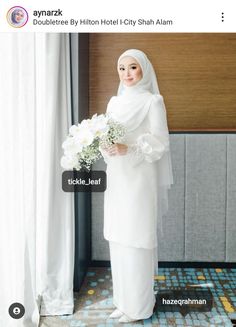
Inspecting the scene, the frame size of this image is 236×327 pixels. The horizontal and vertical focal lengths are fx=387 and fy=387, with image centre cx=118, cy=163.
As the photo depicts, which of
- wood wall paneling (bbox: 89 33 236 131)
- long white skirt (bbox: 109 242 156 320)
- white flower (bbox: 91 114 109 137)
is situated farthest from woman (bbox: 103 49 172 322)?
wood wall paneling (bbox: 89 33 236 131)

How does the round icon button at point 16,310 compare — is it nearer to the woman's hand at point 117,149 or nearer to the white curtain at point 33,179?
the white curtain at point 33,179

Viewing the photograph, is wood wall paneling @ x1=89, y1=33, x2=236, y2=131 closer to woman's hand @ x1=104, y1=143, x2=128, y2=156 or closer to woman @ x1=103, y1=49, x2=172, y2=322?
woman @ x1=103, y1=49, x2=172, y2=322

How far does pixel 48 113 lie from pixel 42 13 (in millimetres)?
296

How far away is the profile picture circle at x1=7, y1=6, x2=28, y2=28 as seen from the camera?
2.29ft

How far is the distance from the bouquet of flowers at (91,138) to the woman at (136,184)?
77 mm

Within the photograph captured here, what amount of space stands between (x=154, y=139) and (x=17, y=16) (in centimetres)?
41

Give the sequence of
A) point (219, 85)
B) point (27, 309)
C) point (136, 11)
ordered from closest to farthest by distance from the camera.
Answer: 1. point (136, 11)
2. point (27, 309)
3. point (219, 85)

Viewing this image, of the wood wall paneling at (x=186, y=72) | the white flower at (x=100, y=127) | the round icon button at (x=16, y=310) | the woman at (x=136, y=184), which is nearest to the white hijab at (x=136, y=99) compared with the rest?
the woman at (x=136, y=184)

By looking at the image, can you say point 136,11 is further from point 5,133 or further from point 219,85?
point 219,85

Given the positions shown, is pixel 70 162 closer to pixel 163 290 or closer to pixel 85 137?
pixel 85 137

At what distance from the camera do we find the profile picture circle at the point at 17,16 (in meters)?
0.70

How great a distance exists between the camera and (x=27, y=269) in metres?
0.84

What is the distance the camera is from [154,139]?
0.93 metres

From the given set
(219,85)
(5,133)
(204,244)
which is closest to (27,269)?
(5,133)
